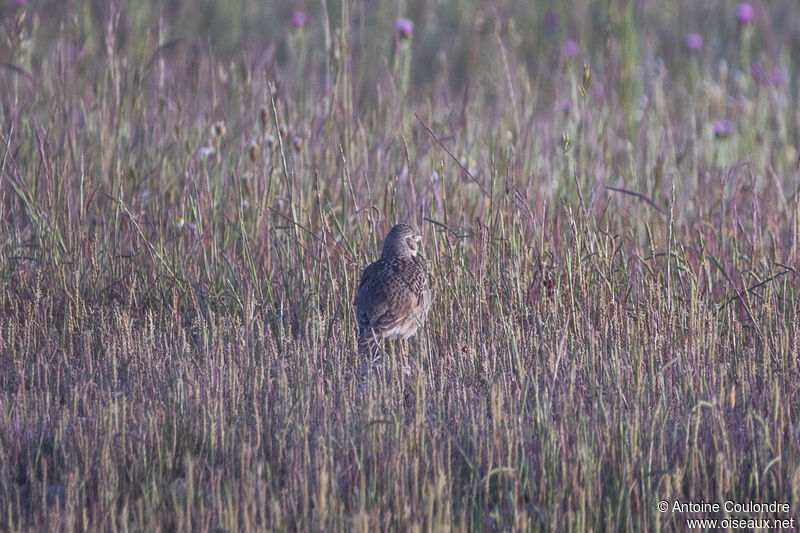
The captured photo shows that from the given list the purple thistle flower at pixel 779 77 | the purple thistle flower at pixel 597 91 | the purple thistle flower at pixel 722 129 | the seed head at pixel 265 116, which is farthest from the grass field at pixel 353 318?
the purple thistle flower at pixel 779 77

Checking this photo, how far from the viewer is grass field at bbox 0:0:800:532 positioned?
3.42 m

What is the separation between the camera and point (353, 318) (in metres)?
5.29

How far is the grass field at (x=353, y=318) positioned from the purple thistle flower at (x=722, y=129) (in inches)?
5.5

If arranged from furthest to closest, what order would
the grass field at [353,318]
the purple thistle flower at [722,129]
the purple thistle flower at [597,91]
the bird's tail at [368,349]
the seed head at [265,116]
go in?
the purple thistle flower at [597,91] → the purple thistle flower at [722,129] → the seed head at [265,116] → the bird's tail at [368,349] → the grass field at [353,318]

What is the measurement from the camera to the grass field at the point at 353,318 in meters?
3.42

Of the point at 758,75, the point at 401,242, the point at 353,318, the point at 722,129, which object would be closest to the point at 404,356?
the point at 353,318

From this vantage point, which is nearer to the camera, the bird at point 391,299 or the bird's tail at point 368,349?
the bird's tail at point 368,349

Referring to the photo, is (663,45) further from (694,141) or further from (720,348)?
(720,348)

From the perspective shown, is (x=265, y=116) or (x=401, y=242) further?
(x=265, y=116)

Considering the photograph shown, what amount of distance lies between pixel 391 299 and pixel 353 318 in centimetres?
45

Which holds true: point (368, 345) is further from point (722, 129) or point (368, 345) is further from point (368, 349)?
point (722, 129)

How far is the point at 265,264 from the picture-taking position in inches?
224

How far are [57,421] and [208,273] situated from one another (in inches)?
63.8

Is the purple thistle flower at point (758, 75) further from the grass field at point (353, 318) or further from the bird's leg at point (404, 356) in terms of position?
the bird's leg at point (404, 356)
